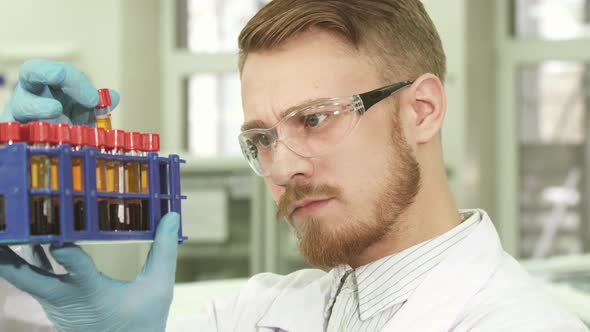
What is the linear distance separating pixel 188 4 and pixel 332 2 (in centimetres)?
365

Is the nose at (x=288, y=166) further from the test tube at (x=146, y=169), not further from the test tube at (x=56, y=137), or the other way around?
the test tube at (x=56, y=137)

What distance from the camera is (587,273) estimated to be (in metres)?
2.57

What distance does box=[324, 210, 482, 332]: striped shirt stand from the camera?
119 centimetres

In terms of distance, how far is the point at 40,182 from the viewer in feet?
2.84

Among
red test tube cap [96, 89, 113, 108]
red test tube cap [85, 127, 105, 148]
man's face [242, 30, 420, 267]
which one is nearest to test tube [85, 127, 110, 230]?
red test tube cap [85, 127, 105, 148]

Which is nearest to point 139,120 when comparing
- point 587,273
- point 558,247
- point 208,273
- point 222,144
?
point 222,144

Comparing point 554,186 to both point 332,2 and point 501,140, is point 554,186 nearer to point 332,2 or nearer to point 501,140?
point 501,140

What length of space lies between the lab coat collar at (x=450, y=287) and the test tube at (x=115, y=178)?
0.52m

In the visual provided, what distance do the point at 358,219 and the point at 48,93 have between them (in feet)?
2.13

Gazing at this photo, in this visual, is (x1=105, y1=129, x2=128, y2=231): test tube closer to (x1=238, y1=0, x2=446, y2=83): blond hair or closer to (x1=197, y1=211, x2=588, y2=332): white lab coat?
(x1=238, y1=0, x2=446, y2=83): blond hair

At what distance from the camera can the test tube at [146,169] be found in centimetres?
98

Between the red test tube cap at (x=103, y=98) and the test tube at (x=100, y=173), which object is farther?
the red test tube cap at (x=103, y=98)

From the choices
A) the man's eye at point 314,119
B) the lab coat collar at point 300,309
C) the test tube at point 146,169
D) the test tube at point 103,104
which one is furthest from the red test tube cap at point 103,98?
the lab coat collar at point 300,309

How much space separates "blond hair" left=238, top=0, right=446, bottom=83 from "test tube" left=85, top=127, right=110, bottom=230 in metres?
0.42
